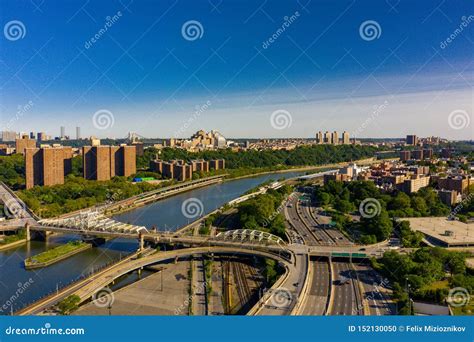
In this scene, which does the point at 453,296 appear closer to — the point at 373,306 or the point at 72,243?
the point at 373,306

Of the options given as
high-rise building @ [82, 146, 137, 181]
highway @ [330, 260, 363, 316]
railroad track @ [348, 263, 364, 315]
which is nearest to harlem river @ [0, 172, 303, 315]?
highway @ [330, 260, 363, 316]

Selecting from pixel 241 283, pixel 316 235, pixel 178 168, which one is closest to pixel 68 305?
pixel 241 283

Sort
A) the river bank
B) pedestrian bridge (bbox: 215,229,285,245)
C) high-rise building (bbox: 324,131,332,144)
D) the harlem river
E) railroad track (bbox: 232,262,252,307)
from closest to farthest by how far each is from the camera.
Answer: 1. railroad track (bbox: 232,262,252,307)
2. the harlem river
3. the river bank
4. pedestrian bridge (bbox: 215,229,285,245)
5. high-rise building (bbox: 324,131,332,144)

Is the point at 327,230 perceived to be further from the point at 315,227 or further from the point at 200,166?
the point at 200,166

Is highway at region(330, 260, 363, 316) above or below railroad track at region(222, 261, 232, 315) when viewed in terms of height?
above

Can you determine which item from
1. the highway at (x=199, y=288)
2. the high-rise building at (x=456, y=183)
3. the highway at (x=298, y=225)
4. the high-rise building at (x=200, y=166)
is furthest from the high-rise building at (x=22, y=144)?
the high-rise building at (x=456, y=183)

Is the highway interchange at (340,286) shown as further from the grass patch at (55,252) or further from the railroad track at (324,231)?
the grass patch at (55,252)

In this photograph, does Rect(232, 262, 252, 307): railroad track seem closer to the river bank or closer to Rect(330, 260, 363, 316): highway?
Rect(330, 260, 363, 316): highway
